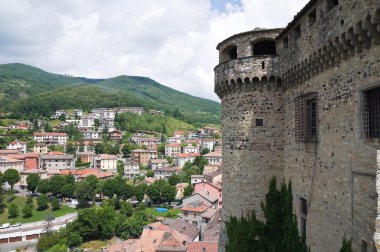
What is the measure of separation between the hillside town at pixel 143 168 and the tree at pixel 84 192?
5.37 metres

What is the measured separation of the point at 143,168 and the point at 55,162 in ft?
115

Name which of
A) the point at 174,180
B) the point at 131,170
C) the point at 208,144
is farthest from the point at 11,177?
the point at 208,144

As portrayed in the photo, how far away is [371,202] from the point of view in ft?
34.7

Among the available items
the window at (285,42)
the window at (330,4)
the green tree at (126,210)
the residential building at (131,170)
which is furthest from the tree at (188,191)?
the window at (330,4)

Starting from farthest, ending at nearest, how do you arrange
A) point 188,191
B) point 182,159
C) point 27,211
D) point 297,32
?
1. point 182,159
2. point 188,191
3. point 27,211
4. point 297,32

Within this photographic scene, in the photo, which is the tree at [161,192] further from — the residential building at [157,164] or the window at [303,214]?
the window at [303,214]

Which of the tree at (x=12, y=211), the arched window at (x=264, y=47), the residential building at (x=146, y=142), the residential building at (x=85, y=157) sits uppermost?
the arched window at (x=264, y=47)

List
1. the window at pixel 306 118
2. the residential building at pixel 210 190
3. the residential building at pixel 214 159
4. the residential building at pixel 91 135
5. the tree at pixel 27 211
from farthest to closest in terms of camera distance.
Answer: the residential building at pixel 91 135 < the residential building at pixel 214 159 < the tree at pixel 27 211 < the residential building at pixel 210 190 < the window at pixel 306 118

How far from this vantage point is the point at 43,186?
4163 inches

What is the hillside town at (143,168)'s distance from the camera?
59.0 meters

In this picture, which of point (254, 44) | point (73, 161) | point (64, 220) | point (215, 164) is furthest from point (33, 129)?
point (254, 44)

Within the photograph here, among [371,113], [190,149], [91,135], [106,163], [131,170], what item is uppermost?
[91,135]

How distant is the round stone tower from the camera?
17891 millimetres

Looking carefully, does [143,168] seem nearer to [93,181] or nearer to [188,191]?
[93,181]
